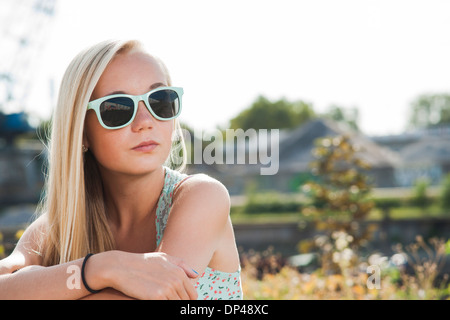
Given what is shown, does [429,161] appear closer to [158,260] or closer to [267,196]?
[267,196]

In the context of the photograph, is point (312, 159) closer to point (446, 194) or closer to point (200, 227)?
point (446, 194)

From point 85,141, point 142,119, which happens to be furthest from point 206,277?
point 85,141

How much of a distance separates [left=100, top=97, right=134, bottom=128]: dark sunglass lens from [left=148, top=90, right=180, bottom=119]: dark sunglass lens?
3.5 inches

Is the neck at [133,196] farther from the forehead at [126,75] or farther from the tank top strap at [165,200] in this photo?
the forehead at [126,75]

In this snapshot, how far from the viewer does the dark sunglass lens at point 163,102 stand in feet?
6.71

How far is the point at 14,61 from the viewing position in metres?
49.8

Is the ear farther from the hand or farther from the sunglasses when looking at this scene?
the hand

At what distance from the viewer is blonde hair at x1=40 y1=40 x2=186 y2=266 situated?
1974 millimetres

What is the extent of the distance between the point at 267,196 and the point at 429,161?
19979mm

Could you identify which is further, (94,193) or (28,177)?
(28,177)

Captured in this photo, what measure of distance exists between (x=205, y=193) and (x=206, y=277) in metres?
0.38

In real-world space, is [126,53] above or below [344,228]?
above

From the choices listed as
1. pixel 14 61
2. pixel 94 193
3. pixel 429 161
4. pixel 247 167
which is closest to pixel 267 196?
pixel 247 167

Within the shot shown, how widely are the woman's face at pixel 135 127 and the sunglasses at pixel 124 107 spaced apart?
0.8 inches
